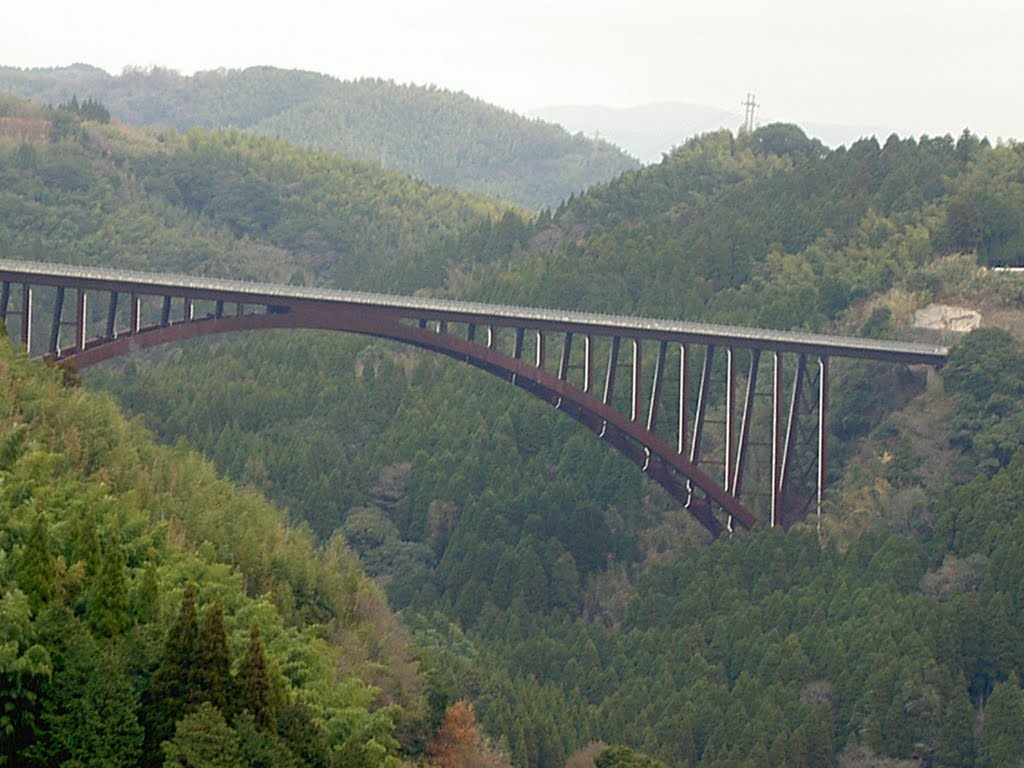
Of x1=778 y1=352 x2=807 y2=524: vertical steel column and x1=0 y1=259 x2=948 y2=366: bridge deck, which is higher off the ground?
x1=0 y1=259 x2=948 y2=366: bridge deck

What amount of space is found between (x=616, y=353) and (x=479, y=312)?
12.7 feet

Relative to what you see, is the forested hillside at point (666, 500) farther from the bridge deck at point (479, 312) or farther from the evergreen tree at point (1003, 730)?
the bridge deck at point (479, 312)

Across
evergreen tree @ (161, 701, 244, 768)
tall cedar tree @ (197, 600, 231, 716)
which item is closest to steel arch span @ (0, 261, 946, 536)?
tall cedar tree @ (197, 600, 231, 716)

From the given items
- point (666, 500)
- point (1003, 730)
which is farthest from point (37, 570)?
point (666, 500)

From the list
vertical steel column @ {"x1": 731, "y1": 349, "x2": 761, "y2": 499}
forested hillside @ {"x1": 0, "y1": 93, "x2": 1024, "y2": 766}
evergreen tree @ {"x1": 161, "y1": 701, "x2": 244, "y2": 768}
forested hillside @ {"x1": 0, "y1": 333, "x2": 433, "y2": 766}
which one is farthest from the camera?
vertical steel column @ {"x1": 731, "y1": 349, "x2": 761, "y2": 499}

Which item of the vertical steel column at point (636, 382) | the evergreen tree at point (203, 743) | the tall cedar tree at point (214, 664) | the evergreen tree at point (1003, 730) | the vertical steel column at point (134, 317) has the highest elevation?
the vertical steel column at point (134, 317)

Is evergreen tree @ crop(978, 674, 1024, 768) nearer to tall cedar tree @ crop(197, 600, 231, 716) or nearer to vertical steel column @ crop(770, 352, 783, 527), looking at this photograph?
vertical steel column @ crop(770, 352, 783, 527)

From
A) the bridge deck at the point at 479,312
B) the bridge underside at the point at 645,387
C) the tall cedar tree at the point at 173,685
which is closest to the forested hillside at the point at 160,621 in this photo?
the tall cedar tree at the point at 173,685

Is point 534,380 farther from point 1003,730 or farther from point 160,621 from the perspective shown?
point 160,621

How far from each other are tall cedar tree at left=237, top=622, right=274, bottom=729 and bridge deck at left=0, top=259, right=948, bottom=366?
957 inches

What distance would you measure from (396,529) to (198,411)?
916cm

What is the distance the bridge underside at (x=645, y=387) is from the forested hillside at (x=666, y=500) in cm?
143

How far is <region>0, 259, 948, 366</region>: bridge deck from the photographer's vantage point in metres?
58.0

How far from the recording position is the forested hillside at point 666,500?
54.6 m
